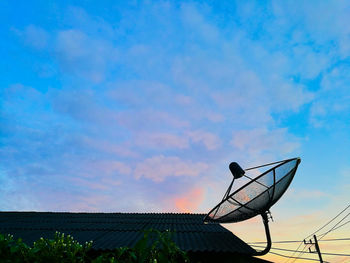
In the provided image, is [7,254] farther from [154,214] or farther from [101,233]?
[154,214]

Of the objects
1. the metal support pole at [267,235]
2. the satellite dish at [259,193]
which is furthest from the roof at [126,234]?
the satellite dish at [259,193]

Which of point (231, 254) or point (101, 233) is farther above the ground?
point (101, 233)

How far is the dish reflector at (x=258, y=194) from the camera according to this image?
5.96 m

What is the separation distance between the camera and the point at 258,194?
6.71 m

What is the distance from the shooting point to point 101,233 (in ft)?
24.9

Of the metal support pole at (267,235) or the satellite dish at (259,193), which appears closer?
the satellite dish at (259,193)

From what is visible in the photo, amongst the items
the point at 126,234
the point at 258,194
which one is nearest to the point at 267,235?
the point at 258,194

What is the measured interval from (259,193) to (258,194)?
5 cm

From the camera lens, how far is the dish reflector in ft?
19.6

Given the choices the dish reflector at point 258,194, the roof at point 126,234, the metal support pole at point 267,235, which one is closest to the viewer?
the dish reflector at point 258,194

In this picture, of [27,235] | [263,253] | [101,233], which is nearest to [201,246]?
[263,253]

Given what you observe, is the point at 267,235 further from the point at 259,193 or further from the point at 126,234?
the point at 126,234

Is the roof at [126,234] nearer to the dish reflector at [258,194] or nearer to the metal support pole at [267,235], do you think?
the metal support pole at [267,235]

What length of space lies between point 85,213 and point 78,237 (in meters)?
5.73
